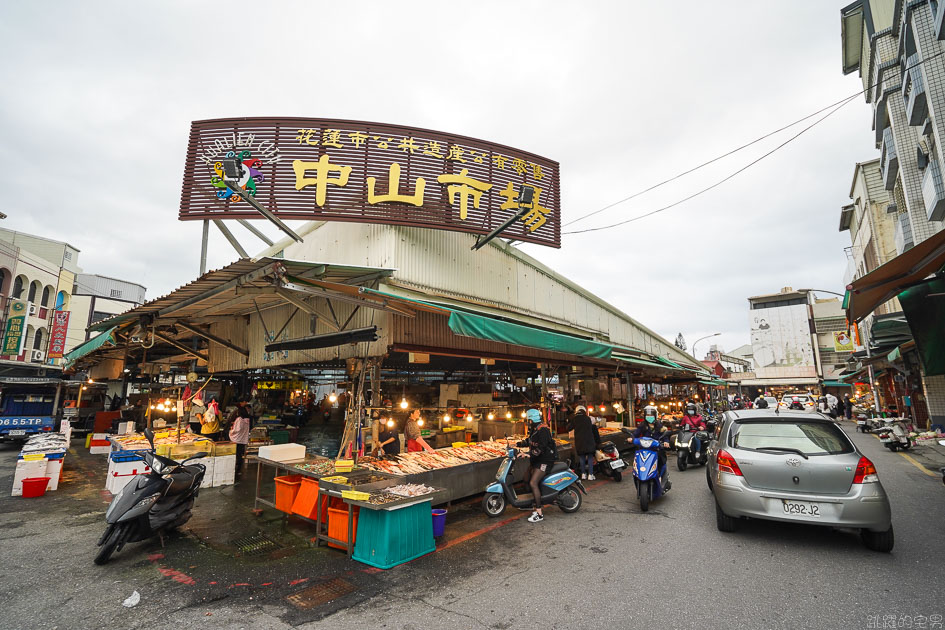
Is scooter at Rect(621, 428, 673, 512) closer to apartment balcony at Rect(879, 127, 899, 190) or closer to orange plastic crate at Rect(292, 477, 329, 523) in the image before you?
orange plastic crate at Rect(292, 477, 329, 523)

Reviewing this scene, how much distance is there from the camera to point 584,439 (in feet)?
34.0

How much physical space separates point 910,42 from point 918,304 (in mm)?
11628

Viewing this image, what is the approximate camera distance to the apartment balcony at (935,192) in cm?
1194

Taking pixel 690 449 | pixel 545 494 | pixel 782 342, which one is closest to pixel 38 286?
pixel 545 494

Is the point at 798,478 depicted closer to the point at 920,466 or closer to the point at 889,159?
the point at 920,466

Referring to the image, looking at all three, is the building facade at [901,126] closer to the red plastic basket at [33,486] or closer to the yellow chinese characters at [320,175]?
the yellow chinese characters at [320,175]

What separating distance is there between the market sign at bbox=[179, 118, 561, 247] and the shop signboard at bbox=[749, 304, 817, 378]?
6745 cm

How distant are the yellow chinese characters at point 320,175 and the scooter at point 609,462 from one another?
9.35m

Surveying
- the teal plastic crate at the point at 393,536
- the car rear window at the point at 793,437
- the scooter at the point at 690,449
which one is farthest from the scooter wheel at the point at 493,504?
the scooter at the point at 690,449

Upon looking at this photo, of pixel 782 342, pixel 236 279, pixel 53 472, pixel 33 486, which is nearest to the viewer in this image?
pixel 236 279

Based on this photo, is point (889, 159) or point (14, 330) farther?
point (14, 330)

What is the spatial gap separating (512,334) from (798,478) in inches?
184

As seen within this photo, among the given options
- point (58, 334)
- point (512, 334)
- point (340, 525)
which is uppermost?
point (58, 334)

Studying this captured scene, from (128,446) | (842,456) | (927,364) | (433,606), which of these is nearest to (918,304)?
(927,364)
